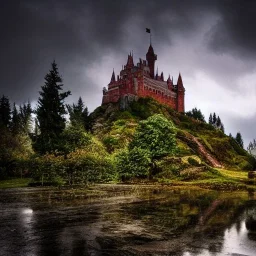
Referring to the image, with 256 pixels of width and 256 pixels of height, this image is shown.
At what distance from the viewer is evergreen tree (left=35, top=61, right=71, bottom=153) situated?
42.8 m

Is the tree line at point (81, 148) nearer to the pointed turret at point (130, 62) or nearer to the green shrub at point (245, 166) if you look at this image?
the green shrub at point (245, 166)

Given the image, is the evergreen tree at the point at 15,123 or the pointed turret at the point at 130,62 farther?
the pointed turret at the point at 130,62

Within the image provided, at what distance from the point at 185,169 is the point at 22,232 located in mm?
35208

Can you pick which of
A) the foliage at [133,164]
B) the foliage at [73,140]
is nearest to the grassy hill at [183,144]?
the foliage at [133,164]

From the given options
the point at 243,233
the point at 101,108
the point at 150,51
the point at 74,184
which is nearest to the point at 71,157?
the point at 74,184

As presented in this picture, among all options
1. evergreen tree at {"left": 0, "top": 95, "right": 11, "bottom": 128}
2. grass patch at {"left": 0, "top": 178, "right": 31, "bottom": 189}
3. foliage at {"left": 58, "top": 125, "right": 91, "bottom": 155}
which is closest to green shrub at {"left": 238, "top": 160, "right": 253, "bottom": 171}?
foliage at {"left": 58, "top": 125, "right": 91, "bottom": 155}

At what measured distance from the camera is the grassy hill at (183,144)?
42.4 meters

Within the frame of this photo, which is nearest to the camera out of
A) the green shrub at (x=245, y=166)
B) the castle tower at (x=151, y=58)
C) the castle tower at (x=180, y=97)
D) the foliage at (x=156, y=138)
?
the foliage at (x=156, y=138)

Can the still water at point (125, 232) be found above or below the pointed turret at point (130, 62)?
below

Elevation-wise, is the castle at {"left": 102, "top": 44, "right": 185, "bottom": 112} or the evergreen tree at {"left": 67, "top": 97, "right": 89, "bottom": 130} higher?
the castle at {"left": 102, "top": 44, "right": 185, "bottom": 112}

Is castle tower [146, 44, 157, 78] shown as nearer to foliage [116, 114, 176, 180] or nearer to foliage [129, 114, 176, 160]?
foliage [129, 114, 176, 160]

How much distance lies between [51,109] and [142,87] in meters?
63.7

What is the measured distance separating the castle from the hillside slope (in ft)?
14.7

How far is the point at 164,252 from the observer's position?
7.20m
